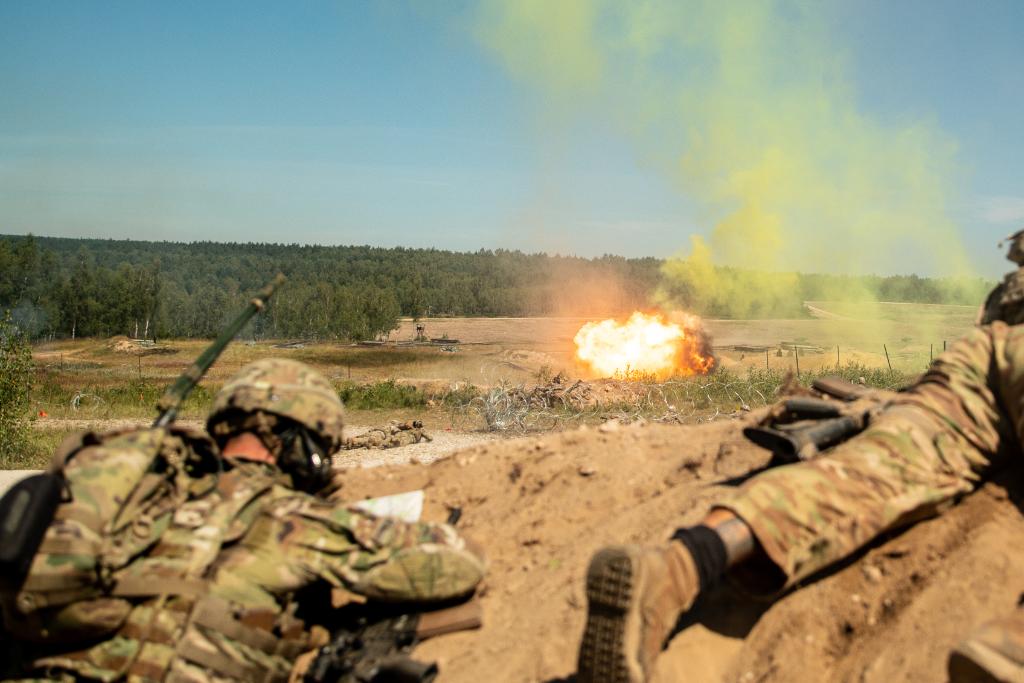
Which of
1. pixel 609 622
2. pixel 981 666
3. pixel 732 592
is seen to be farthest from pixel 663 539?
pixel 981 666

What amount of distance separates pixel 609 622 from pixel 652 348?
27.6 meters

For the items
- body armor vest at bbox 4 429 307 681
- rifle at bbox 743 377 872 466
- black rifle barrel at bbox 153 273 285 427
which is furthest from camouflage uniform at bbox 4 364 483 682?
rifle at bbox 743 377 872 466

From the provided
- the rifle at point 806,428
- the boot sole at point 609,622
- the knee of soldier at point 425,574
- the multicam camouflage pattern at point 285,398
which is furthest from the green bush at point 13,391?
the boot sole at point 609,622

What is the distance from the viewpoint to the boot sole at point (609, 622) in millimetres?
3396

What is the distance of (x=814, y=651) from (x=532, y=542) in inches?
88.1

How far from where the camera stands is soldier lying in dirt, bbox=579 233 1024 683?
3424 millimetres

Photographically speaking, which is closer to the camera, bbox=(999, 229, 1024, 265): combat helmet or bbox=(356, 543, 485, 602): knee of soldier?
bbox=(356, 543, 485, 602): knee of soldier

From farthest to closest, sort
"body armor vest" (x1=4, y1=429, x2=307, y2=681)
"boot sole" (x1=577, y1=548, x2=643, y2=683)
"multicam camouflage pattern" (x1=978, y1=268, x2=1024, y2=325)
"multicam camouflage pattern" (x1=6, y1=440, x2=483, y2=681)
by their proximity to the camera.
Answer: "multicam camouflage pattern" (x1=978, y1=268, x2=1024, y2=325) → "multicam camouflage pattern" (x1=6, y1=440, x2=483, y2=681) → "body armor vest" (x1=4, y1=429, x2=307, y2=681) → "boot sole" (x1=577, y1=548, x2=643, y2=683)

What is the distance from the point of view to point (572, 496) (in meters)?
6.38

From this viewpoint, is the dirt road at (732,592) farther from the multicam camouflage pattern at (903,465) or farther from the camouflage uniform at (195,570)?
the camouflage uniform at (195,570)

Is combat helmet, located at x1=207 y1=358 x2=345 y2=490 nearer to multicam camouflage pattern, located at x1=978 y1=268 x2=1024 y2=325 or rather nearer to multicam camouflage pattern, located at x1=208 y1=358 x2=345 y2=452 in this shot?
multicam camouflage pattern, located at x1=208 y1=358 x2=345 y2=452

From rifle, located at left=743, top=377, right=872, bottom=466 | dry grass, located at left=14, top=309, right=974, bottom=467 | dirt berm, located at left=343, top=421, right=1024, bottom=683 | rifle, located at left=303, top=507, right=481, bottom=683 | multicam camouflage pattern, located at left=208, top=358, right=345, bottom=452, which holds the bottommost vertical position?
dry grass, located at left=14, top=309, right=974, bottom=467

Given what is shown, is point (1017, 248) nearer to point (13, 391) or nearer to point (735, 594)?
point (735, 594)

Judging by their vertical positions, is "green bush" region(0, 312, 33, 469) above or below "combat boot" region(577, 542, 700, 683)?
below
